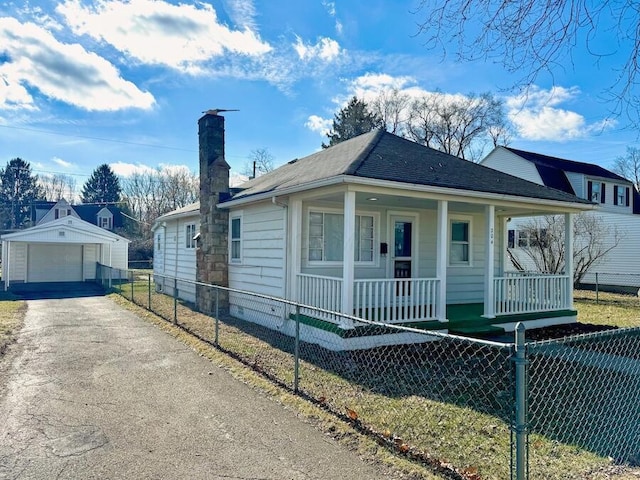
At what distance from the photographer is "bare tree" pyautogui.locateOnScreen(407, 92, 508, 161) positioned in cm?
3812

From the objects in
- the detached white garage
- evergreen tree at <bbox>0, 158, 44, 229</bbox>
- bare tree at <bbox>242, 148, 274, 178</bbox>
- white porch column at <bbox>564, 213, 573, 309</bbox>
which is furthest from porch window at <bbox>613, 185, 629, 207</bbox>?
evergreen tree at <bbox>0, 158, 44, 229</bbox>

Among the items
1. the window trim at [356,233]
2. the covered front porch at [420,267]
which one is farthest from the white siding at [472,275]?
the window trim at [356,233]

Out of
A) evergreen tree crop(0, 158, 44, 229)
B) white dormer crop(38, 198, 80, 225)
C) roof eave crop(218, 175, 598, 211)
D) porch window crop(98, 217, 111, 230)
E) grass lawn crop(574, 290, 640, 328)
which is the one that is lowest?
grass lawn crop(574, 290, 640, 328)

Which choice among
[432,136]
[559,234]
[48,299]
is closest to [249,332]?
[48,299]

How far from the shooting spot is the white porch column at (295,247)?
906cm

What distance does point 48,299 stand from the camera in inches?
627

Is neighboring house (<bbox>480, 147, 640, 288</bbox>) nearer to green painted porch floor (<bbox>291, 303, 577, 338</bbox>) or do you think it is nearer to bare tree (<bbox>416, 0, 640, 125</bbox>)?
green painted porch floor (<bbox>291, 303, 577, 338</bbox>)

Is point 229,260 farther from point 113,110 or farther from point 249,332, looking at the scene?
point 113,110

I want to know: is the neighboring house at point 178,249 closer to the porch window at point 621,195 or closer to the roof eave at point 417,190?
the roof eave at point 417,190

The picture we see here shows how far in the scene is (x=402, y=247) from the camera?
1098 cm

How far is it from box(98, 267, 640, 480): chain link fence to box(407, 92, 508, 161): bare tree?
109 ft

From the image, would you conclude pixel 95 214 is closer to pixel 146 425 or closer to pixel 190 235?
pixel 190 235

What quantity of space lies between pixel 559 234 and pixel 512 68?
18911mm

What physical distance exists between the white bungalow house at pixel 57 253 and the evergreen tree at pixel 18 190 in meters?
51.1
